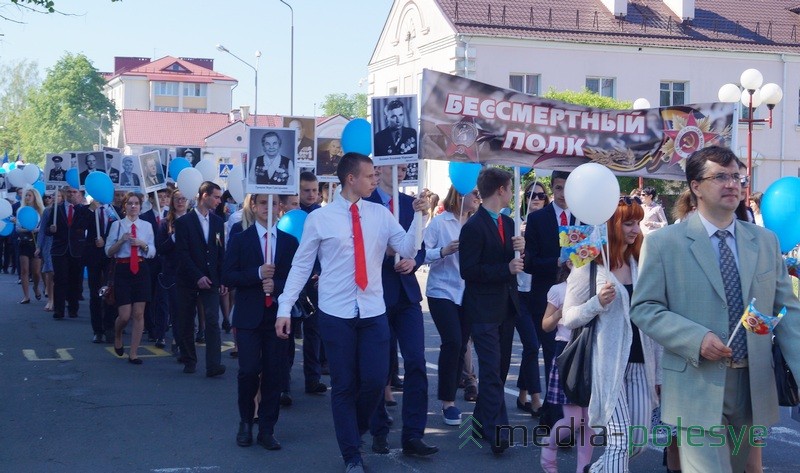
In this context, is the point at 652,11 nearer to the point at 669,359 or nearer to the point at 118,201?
the point at 118,201

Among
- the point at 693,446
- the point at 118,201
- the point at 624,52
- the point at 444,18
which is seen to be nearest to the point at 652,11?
the point at 624,52

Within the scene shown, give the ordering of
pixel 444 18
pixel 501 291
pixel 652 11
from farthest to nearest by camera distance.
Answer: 1. pixel 652 11
2. pixel 444 18
3. pixel 501 291

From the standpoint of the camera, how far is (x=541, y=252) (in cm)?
876

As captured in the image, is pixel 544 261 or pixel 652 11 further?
pixel 652 11

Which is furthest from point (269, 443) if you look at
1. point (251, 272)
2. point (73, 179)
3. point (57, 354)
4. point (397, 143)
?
point (73, 179)

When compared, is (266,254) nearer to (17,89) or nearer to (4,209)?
(4,209)

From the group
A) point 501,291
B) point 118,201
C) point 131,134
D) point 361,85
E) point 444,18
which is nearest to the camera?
point 501,291

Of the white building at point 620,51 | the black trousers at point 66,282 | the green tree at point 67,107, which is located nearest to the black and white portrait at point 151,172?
the black trousers at point 66,282

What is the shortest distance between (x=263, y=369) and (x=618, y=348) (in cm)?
300

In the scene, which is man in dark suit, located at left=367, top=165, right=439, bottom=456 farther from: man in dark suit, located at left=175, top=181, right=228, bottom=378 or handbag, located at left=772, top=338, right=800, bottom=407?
man in dark suit, located at left=175, top=181, right=228, bottom=378

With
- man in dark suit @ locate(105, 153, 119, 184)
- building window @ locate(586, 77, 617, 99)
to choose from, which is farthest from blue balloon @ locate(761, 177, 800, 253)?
building window @ locate(586, 77, 617, 99)

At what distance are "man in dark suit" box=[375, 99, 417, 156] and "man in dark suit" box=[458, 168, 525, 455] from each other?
2.50ft

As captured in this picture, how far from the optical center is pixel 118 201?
16.4m

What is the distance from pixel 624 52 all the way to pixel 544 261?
39976 mm
